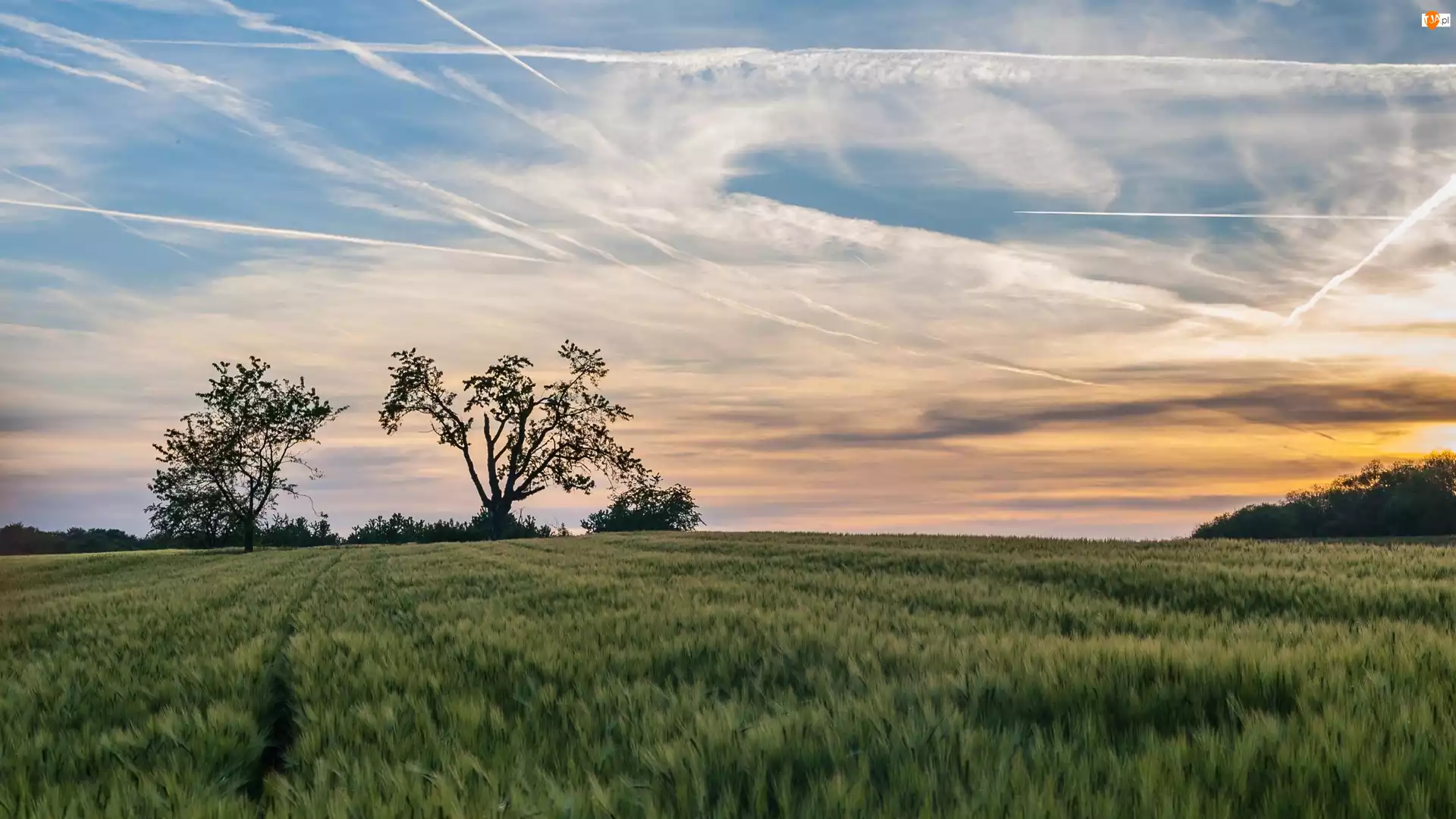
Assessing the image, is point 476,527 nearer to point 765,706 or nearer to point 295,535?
point 295,535

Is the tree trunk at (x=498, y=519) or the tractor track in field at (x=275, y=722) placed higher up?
the tree trunk at (x=498, y=519)

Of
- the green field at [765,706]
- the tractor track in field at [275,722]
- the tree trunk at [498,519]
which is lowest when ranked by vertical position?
the tractor track in field at [275,722]

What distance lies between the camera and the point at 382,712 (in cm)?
478

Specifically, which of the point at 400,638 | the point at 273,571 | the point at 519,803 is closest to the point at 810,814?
the point at 519,803

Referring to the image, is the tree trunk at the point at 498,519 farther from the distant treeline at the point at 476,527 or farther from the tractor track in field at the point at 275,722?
the tractor track in field at the point at 275,722

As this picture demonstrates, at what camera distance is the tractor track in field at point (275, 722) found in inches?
183

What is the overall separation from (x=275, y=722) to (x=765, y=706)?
3399 millimetres

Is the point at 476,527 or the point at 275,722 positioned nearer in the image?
the point at 275,722

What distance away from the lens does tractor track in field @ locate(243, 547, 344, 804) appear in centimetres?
465

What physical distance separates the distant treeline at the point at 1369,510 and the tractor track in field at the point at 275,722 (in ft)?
134

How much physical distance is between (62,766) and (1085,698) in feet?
17.0

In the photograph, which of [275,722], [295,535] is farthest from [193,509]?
[275,722]

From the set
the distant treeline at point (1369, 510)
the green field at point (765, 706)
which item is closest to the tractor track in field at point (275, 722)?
the green field at point (765, 706)

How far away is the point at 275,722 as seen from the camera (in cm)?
580
